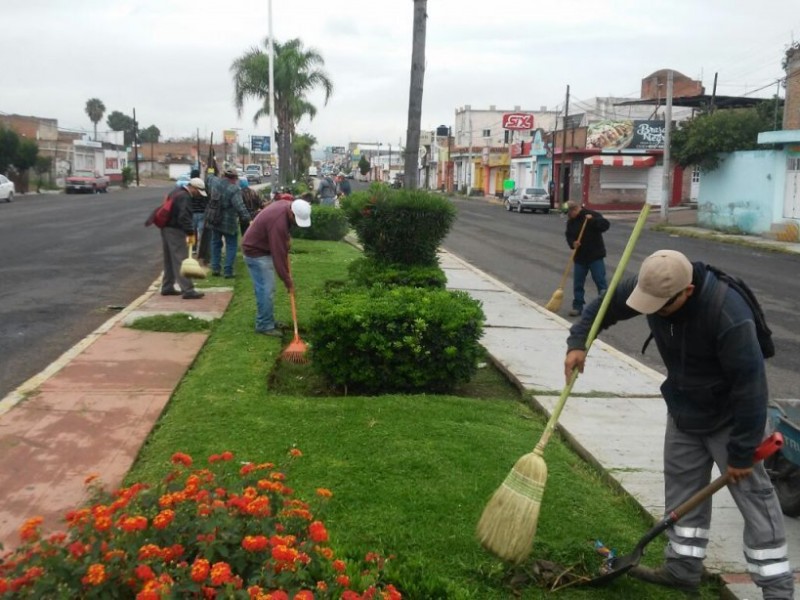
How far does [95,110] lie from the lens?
135625 millimetres

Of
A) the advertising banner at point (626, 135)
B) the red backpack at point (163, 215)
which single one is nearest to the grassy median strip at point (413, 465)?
the red backpack at point (163, 215)

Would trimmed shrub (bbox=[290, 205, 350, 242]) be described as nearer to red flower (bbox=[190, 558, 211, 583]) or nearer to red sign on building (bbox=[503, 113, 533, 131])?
red flower (bbox=[190, 558, 211, 583])

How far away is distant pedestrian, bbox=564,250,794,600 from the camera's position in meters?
3.38

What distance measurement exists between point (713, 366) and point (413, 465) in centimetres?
194

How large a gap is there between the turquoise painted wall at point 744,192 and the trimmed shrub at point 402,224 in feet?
72.6

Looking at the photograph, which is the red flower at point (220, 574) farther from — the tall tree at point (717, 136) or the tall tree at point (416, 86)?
the tall tree at point (717, 136)

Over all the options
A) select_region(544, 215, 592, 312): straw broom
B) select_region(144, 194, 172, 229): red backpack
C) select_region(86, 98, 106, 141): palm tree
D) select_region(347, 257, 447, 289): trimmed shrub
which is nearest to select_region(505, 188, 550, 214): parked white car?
select_region(544, 215, 592, 312): straw broom

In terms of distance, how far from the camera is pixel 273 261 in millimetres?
8344

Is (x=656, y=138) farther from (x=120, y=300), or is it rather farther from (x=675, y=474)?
(x=675, y=474)

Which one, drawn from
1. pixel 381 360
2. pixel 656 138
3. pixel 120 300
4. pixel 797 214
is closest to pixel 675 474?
pixel 381 360

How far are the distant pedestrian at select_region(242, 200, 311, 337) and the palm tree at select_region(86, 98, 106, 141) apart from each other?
136948mm

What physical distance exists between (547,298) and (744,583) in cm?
963

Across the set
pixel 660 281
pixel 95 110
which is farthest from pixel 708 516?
pixel 95 110

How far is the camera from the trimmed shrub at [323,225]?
19828mm
